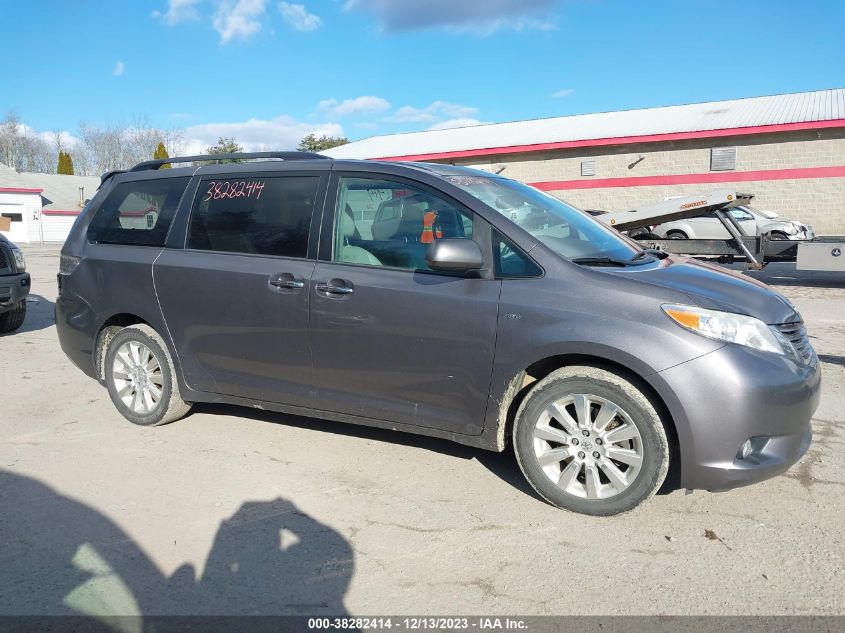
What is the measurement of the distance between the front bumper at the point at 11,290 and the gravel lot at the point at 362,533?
375cm

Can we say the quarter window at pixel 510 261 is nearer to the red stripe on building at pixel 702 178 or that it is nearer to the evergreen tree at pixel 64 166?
the red stripe on building at pixel 702 178

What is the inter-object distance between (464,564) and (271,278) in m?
2.12

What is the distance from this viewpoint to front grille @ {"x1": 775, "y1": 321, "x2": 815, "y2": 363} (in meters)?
3.51

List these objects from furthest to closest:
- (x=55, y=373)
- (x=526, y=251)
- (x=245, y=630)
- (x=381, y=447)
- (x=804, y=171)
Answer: (x=804, y=171) < (x=55, y=373) < (x=381, y=447) < (x=526, y=251) < (x=245, y=630)

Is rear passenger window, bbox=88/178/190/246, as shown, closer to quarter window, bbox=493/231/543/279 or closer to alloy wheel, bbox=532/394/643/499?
quarter window, bbox=493/231/543/279

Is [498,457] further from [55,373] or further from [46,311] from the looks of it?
[46,311]

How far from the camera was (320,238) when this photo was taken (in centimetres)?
425

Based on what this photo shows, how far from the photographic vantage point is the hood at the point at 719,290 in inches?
135

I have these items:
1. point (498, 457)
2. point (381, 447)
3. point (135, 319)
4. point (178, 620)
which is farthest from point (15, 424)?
point (498, 457)

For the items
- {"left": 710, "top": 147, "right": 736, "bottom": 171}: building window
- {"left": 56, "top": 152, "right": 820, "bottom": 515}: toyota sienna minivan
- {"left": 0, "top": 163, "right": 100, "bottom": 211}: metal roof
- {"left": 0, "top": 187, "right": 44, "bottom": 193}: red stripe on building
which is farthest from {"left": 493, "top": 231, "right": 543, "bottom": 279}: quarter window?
{"left": 0, "top": 187, "right": 44, "bottom": 193}: red stripe on building

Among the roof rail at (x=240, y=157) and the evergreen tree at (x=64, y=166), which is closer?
the roof rail at (x=240, y=157)

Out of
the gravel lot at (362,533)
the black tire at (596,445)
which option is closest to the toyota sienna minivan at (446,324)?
the black tire at (596,445)

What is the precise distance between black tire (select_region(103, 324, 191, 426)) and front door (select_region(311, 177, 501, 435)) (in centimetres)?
132

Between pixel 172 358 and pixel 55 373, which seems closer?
pixel 172 358
